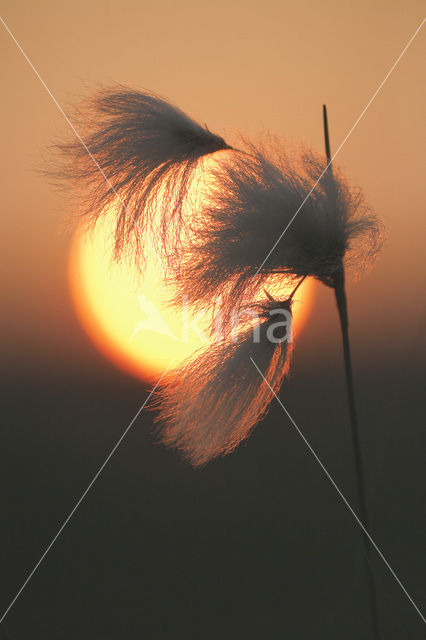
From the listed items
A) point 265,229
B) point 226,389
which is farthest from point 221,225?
point 226,389

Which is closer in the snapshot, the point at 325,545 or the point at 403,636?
the point at 403,636

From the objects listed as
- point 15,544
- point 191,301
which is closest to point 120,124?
point 191,301

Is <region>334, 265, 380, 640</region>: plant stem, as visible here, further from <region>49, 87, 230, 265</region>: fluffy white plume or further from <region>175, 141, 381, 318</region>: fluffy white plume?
<region>49, 87, 230, 265</region>: fluffy white plume

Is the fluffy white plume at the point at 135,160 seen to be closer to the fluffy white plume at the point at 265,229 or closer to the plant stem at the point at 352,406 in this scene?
the fluffy white plume at the point at 265,229

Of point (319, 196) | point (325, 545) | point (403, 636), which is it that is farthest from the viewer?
point (325, 545)

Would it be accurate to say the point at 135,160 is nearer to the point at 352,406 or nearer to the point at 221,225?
the point at 221,225

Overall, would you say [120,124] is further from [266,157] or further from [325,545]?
[325,545]

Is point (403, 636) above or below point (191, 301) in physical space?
below
